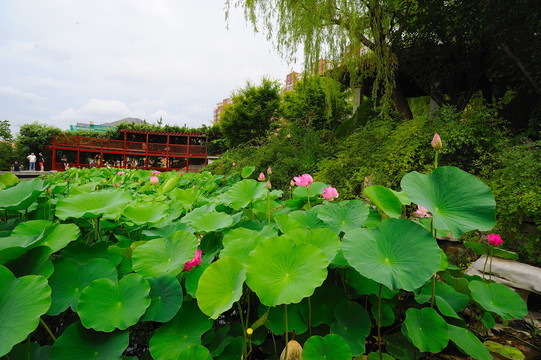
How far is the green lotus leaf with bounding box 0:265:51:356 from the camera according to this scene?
430mm

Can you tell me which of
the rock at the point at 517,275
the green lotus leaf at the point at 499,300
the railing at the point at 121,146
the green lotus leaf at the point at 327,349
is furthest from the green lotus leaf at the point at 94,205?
the railing at the point at 121,146

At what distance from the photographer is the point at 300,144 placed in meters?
5.14

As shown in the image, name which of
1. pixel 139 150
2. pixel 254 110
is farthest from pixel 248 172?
pixel 139 150

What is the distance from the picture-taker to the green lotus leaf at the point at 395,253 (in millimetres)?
553

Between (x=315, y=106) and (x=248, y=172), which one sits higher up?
(x=315, y=106)

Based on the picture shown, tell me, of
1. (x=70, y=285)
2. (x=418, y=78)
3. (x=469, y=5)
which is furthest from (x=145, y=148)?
(x=70, y=285)

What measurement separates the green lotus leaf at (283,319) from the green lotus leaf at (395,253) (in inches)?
8.5

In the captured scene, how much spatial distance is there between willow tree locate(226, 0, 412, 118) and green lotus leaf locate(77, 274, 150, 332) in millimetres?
4855

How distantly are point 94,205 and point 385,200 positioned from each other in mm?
900

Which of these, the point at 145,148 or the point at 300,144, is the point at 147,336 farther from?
the point at 145,148

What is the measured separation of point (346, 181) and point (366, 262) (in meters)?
2.89

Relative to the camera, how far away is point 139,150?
1897 cm

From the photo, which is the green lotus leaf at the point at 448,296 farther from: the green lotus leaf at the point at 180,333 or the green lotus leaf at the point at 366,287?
the green lotus leaf at the point at 180,333

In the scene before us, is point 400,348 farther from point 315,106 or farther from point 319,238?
point 315,106
